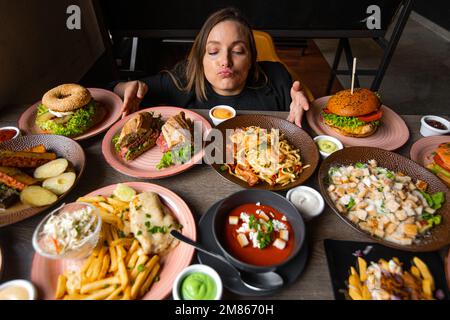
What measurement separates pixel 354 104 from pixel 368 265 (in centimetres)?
136

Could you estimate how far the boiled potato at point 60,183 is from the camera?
161 cm

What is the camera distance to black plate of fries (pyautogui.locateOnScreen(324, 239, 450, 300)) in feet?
3.84

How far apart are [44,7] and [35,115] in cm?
201

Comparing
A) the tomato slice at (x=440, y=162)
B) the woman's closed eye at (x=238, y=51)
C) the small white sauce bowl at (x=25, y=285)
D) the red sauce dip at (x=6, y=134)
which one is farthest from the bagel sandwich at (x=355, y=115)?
the red sauce dip at (x=6, y=134)

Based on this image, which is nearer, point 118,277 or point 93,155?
point 118,277

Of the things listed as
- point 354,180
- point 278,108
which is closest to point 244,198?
point 354,180

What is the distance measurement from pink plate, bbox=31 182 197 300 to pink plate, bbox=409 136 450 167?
1.68 metres

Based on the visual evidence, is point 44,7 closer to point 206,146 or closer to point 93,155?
point 93,155

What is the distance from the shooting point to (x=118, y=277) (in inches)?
47.4

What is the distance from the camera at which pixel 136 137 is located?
1939 millimetres

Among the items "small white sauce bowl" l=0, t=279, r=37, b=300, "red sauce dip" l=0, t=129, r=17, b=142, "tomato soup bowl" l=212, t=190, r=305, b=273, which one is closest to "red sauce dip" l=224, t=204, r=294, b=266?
"tomato soup bowl" l=212, t=190, r=305, b=273

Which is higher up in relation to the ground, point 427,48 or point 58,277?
point 58,277

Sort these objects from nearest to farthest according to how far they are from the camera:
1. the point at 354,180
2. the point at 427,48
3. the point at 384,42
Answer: the point at 354,180 < the point at 384,42 < the point at 427,48

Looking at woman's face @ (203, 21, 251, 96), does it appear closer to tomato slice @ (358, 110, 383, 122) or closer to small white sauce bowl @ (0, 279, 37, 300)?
tomato slice @ (358, 110, 383, 122)
